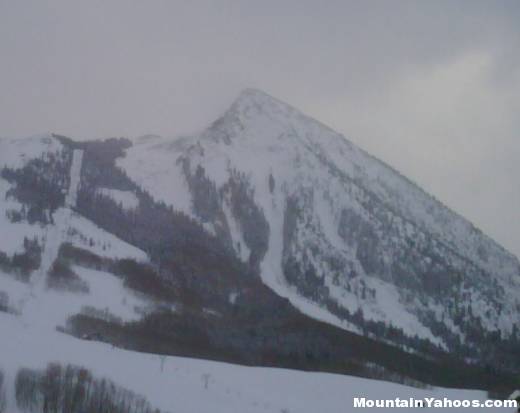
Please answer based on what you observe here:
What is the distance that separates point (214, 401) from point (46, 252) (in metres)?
87.6

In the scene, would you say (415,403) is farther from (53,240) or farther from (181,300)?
(53,240)

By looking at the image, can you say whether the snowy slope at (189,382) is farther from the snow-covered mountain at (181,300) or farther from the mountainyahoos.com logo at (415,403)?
the snow-covered mountain at (181,300)

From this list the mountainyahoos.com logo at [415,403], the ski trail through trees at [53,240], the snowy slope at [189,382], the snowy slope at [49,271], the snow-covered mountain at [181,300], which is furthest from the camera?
the ski trail through trees at [53,240]

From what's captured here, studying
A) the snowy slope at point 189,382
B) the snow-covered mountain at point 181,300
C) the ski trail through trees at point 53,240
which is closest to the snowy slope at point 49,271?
the ski trail through trees at point 53,240

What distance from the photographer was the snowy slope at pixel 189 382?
51.9 m

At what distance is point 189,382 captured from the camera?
57906mm

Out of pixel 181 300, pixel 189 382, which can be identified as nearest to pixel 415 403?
pixel 189 382

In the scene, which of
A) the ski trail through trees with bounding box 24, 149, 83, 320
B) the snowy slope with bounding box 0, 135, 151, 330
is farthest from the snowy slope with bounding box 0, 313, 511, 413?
the ski trail through trees with bounding box 24, 149, 83, 320

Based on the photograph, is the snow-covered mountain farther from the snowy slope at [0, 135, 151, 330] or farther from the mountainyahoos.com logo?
the mountainyahoos.com logo

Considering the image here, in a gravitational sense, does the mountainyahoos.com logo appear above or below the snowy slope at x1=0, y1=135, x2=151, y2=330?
below

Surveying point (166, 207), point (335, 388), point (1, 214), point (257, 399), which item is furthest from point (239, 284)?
point (257, 399)

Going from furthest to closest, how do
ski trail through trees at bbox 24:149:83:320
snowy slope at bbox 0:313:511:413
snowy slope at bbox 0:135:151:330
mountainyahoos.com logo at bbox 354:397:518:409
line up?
ski trail through trees at bbox 24:149:83:320 < snowy slope at bbox 0:135:151:330 < mountainyahoos.com logo at bbox 354:397:518:409 < snowy slope at bbox 0:313:511:413

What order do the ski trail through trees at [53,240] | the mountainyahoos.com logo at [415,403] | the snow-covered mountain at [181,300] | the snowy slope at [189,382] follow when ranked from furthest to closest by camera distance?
the ski trail through trees at [53,240]
the snow-covered mountain at [181,300]
the mountainyahoos.com logo at [415,403]
the snowy slope at [189,382]

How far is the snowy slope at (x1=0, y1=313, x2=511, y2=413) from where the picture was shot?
51.9 m
